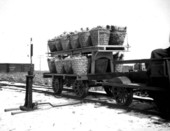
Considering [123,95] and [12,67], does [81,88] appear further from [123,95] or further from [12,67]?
[12,67]

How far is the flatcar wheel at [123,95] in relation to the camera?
714cm

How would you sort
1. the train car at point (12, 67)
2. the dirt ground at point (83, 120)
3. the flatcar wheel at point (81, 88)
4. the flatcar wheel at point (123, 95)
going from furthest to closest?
the train car at point (12, 67) < the flatcar wheel at point (81, 88) < the flatcar wheel at point (123, 95) < the dirt ground at point (83, 120)

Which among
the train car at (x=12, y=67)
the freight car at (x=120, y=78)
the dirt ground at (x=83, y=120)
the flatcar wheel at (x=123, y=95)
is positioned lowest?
the dirt ground at (x=83, y=120)

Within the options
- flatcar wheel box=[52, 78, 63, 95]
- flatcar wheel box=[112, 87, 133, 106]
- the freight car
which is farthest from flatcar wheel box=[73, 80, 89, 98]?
flatcar wheel box=[112, 87, 133, 106]

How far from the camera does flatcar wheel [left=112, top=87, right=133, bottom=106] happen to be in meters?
7.14

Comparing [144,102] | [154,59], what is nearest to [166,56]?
[154,59]

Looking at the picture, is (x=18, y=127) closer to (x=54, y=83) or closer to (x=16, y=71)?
(x=54, y=83)

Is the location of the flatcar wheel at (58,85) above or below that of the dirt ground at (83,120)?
above

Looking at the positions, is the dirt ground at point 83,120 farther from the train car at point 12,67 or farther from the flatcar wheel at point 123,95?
the train car at point 12,67

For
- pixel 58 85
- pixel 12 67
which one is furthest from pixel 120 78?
pixel 12 67

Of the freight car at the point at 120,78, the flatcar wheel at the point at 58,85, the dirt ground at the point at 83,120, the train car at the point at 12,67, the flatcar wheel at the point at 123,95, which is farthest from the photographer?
the train car at the point at 12,67

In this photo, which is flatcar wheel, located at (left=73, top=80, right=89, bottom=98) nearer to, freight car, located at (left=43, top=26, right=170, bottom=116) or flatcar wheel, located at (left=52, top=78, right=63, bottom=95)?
freight car, located at (left=43, top=26, right=170, bottom=116)

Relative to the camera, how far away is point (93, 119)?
19.0ft

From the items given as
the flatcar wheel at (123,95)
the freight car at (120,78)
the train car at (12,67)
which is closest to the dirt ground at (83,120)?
the flatcar wheel at (123,95)
